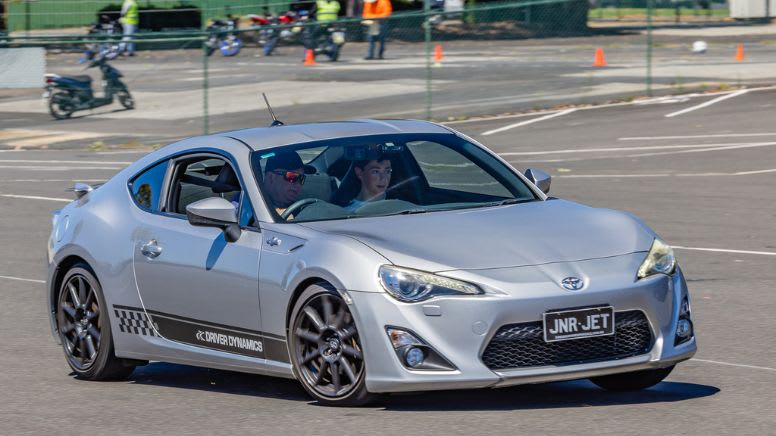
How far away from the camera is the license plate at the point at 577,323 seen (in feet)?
23.0

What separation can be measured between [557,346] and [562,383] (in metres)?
1.03

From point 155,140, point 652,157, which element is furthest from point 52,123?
point 652,157

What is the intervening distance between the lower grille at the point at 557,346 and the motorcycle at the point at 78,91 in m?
24.4

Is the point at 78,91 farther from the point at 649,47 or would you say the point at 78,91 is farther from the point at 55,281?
the point at 55,281

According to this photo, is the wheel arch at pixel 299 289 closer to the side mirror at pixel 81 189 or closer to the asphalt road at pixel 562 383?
the asphalt road at pixel 562 383

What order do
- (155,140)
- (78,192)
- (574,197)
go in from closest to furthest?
(78,192)
(574,197)
(155,140)

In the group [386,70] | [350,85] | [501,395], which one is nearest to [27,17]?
[350,85]

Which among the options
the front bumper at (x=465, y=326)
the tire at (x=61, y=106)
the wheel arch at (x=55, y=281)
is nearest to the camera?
the front bumper at (x=465, y=326)

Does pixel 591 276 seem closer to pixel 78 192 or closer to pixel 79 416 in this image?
pixel 79 416

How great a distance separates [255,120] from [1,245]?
14.3 m

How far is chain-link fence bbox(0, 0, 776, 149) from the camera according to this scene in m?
29.8

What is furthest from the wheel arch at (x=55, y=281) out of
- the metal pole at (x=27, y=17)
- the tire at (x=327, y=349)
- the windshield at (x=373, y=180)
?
the metal pole at (x=27, y=17)

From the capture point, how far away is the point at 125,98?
31.5m

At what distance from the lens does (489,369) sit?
7016 millimetres
